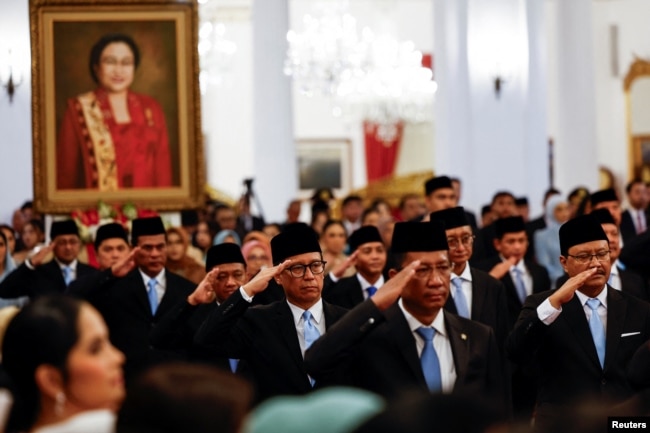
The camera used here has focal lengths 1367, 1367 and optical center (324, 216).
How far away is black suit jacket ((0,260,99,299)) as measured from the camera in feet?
35.0

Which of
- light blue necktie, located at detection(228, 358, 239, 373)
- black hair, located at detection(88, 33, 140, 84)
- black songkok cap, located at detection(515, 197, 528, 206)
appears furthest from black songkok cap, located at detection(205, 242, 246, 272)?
black songkok cap, located at detection(515, 197, 528, 206)

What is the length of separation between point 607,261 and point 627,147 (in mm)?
23787

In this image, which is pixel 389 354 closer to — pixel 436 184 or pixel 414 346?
pixel 414 346

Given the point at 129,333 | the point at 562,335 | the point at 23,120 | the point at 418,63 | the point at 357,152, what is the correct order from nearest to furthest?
the point at 562,335, the point at 129,333, the point at 23,120, the point at 418,63, the point at 357,152

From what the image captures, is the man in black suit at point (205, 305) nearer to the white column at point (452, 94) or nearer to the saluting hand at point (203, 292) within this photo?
the saluting hand at point (203, 292)

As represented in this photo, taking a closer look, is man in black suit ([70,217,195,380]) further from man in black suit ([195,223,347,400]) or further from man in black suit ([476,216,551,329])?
man in black suit ([476,216,551,329])

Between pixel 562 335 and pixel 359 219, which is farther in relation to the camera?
pixel 359 219

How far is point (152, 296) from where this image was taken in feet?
31.0

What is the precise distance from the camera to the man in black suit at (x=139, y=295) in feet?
30.0

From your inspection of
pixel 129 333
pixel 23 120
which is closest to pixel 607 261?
pixel 129 333

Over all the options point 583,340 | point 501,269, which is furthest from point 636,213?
point 583,340

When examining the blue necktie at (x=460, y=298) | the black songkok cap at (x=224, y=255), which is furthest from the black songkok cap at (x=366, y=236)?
the black songkok cap at (x=224, y=255)

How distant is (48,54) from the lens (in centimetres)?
1296

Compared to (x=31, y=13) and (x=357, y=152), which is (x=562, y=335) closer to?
(x=31, y=13)
